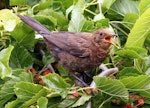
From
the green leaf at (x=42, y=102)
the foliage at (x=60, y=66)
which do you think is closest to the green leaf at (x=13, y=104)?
the foliage at (x=60, y=66)

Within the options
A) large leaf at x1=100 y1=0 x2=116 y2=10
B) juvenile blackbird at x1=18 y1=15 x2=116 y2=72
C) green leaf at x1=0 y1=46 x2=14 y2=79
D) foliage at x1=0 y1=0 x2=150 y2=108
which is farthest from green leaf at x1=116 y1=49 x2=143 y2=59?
green leaf at x1=0 y1=46 x2=14 y2=79

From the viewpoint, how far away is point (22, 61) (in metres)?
1.50

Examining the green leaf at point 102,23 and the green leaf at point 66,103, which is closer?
the green leaf at point 66,103

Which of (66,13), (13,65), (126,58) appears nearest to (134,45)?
(126,58)

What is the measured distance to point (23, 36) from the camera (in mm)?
1527

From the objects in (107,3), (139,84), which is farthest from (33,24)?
(139,84)

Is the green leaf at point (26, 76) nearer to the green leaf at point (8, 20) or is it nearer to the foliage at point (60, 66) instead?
the foliage at point (60, 66)

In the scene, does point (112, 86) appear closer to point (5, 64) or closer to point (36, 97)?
point (36, 97)

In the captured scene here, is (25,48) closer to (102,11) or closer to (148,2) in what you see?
(102,11)

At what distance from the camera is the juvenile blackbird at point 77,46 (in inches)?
61.6

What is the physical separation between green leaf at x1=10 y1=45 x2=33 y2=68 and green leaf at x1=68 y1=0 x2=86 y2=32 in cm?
18

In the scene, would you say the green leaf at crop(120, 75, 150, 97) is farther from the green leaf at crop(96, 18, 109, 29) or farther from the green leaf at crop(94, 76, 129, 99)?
the green leaf at crop(96, 18, 109, 29)

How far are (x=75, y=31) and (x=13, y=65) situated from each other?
253 millimetres

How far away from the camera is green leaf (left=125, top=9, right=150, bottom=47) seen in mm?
1363
